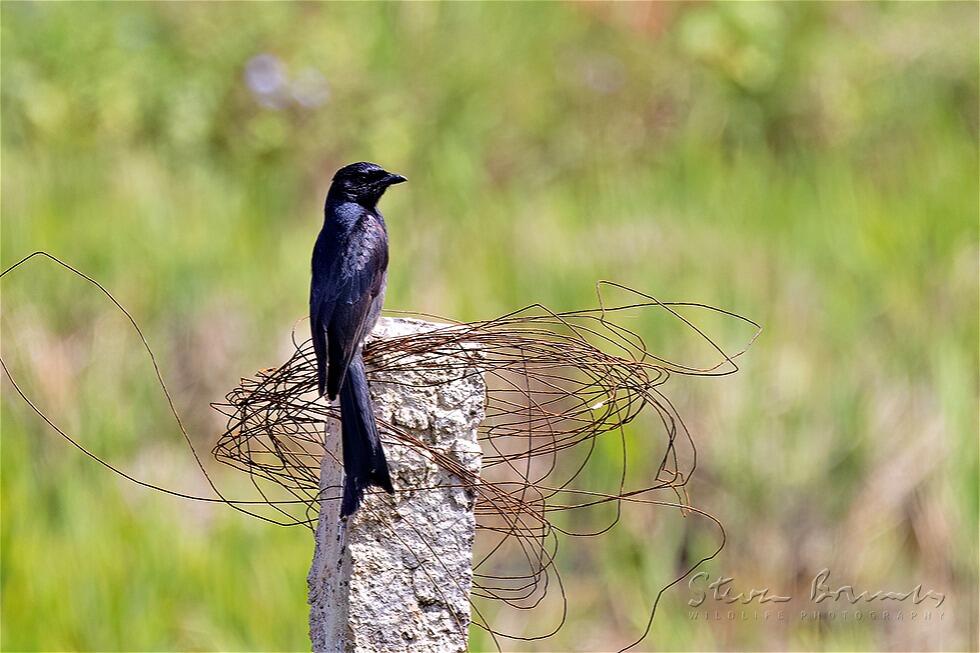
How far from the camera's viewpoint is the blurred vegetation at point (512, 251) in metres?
6.53

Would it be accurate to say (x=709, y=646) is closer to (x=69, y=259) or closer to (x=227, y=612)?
(x=227, y=612)

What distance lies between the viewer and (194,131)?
980 cm

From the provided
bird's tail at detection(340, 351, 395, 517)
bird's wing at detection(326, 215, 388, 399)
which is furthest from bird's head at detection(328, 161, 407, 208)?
bird's tail at detection(340, 351, 395, 517)

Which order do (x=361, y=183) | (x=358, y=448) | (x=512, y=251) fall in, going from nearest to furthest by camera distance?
(x=358, y=448)
(x=361, y=183)
(x=512, y=251)

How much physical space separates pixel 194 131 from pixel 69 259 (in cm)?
228

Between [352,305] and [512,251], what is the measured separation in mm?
5240

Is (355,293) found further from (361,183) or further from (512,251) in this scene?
(512,251)

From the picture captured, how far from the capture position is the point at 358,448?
2.42 meters

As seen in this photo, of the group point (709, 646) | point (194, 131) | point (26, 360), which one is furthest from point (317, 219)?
point (709, 646)

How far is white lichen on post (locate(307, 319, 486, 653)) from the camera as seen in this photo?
2.51 meters
